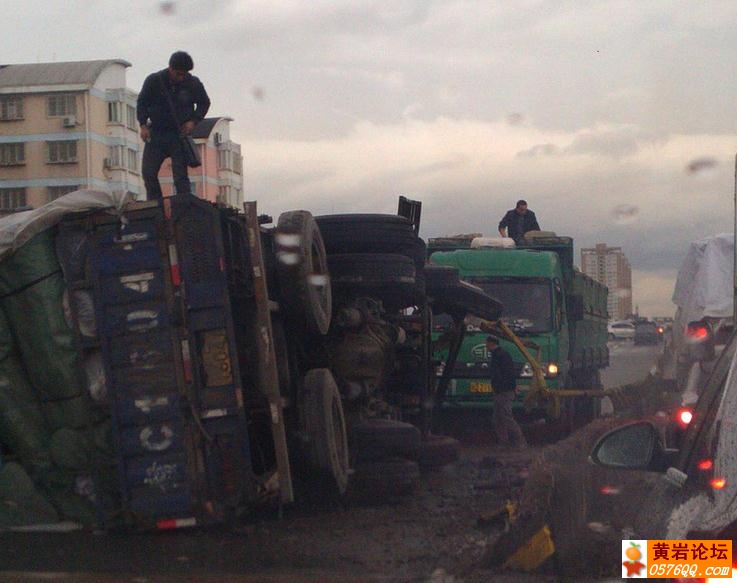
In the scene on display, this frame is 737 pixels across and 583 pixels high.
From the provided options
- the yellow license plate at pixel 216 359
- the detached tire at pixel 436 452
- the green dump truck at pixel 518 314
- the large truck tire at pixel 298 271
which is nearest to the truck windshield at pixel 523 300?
the green dump truck at pixel 518 314

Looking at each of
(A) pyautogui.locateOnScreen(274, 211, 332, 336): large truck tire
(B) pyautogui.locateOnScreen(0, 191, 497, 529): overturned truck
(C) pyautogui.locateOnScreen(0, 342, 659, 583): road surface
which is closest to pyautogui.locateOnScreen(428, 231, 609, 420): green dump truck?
(C) pyautogui.locateOnScreen(0, 342, 659, 583): road surface

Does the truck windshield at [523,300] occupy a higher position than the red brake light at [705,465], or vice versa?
the truck windshield at [523,300]

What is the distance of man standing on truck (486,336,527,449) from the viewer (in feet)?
53.2

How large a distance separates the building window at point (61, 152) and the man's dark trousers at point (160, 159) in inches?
2605

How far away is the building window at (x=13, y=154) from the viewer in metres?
74.9

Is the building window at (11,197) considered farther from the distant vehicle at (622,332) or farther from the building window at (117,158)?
the distant vehicle at (622,332)

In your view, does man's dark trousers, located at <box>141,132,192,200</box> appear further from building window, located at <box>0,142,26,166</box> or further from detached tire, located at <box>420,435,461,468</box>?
building window, located at <box>0,142,26,166</box>

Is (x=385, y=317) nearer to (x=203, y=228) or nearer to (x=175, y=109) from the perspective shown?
(x=175, y=109)

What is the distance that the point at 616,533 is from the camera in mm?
6867

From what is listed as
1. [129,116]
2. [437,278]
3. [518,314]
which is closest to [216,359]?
[437,278]

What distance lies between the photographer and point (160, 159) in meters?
10.2

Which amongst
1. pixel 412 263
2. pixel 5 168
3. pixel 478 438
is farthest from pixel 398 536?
pixel 5 168

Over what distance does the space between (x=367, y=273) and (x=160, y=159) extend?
83.3 inches

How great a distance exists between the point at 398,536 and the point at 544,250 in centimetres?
1090
